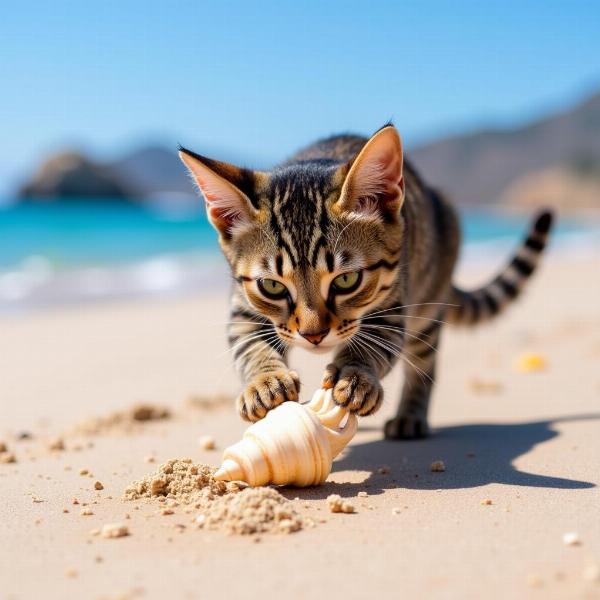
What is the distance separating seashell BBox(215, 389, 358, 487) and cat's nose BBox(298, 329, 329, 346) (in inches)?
11.8

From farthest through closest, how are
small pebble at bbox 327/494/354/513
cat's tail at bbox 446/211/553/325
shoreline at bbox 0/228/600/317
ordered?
shoreline at bbox 0/228/600/317, cat's tail at bbox 446/211/553/325, small pebble at bbox 327/494/354/513

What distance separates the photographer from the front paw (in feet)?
10.3

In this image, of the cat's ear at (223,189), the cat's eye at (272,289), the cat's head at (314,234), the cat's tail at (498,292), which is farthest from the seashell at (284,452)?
the cat's tail at (498,292)

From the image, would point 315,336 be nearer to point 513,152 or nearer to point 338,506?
point 338,506

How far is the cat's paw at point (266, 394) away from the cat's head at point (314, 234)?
0.16m

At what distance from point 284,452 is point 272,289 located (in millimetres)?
733

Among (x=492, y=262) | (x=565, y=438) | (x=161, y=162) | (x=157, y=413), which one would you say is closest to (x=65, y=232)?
(x=492, y=262)

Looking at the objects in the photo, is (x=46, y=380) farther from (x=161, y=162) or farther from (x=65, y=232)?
(x=161, y=162)

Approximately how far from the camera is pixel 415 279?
441 centimetres

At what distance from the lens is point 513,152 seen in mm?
66188

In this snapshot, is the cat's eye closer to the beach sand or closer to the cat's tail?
the beach sand

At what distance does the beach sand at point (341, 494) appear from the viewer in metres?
2.16

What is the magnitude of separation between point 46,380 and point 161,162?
75.2 m

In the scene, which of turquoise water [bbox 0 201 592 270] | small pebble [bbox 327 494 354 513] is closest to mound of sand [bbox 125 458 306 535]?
small pebble [bbox 327 494 354 513]
